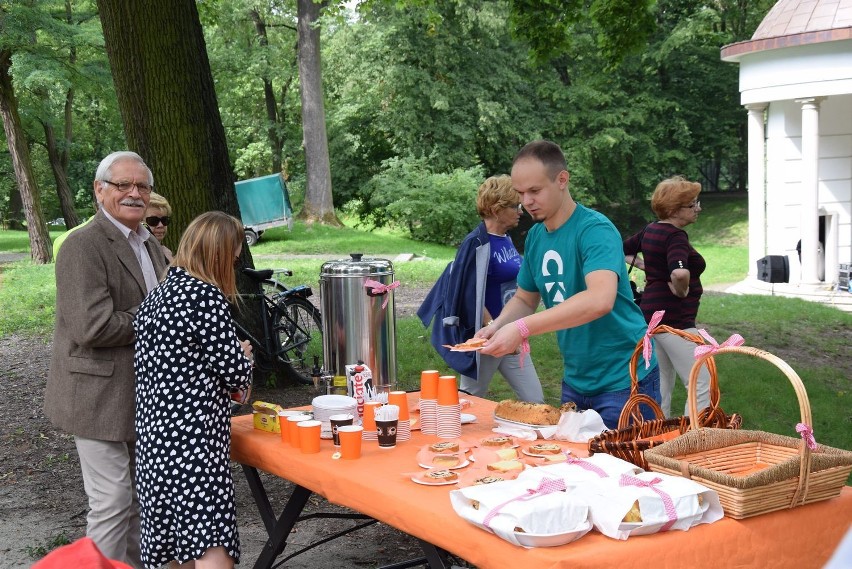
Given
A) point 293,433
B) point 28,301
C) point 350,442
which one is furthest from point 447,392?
point 28,301

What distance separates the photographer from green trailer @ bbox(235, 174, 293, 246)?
28.4 metres

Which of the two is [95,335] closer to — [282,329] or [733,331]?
[282,329]

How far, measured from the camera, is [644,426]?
10.5ft

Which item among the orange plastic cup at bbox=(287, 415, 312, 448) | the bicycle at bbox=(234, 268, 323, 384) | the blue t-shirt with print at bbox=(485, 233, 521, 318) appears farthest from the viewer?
the bicycle at bbox=(234, 268, 323, 384)

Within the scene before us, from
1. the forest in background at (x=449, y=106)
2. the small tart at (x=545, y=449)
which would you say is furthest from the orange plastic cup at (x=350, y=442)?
the forest in background at (x=449, y=106)

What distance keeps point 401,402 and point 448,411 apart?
22 cm

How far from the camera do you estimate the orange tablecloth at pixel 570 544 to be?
95.2 inches

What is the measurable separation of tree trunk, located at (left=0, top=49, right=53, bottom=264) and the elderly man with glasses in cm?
1966

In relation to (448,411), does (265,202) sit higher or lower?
higher

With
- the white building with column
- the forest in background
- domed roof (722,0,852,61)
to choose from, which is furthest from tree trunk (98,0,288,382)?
the forest in background

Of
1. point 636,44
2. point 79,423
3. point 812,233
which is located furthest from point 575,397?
point 812,233

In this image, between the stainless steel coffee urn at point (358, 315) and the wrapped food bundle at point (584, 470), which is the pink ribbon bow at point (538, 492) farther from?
the stainless steel coffee urn at point (358, 315)

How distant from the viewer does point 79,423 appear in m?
3.98

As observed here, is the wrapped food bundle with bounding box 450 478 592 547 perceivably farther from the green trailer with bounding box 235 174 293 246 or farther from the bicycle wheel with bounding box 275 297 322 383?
the green trailer with bounding box 235 174 293 246
